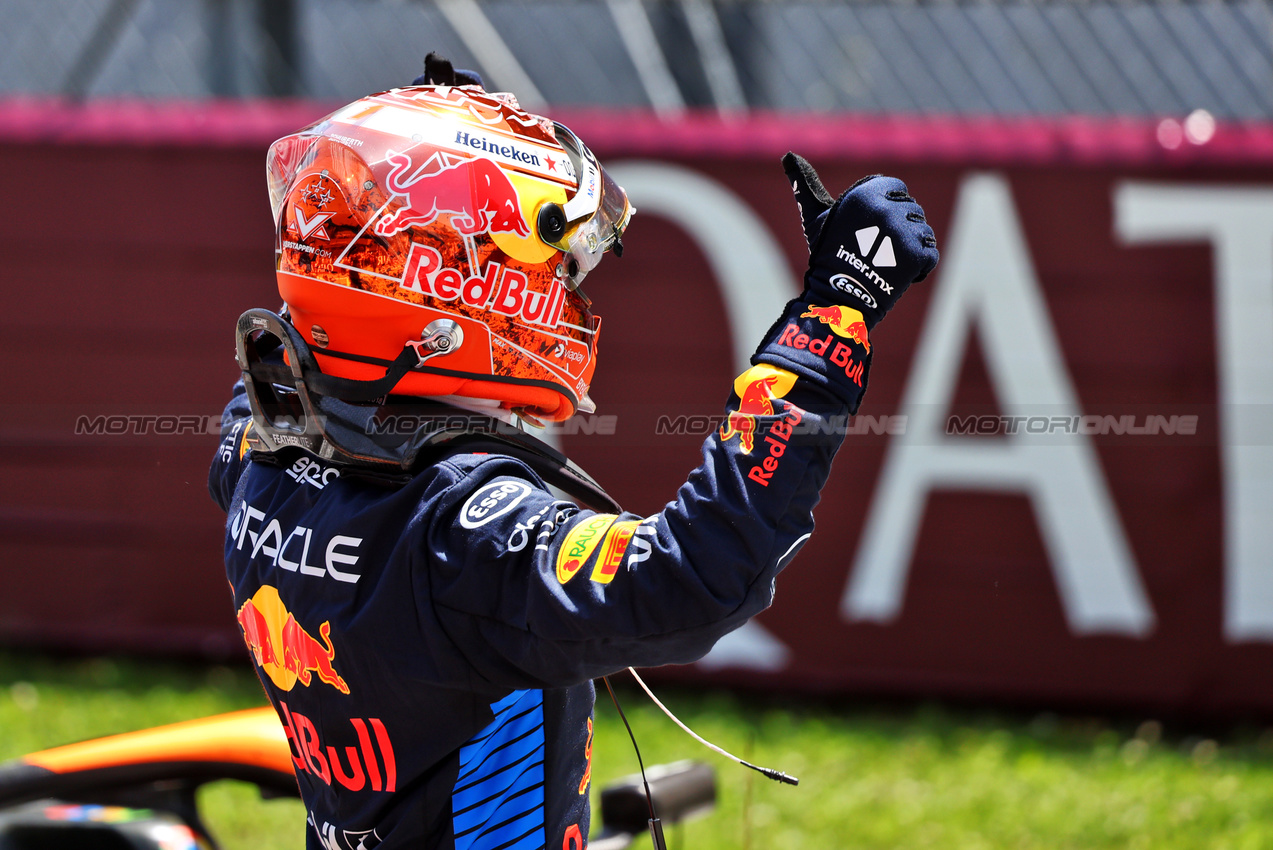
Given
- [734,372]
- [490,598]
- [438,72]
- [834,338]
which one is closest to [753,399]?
[834,338]

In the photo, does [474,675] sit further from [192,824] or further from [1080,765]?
[1080,765]

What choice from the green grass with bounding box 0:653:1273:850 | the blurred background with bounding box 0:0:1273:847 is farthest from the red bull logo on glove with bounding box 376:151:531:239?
the blurred background with bounding box 0:0:1273:847

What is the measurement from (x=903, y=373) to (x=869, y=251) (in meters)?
3.08

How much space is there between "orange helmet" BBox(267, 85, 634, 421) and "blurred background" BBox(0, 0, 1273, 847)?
8.21ft

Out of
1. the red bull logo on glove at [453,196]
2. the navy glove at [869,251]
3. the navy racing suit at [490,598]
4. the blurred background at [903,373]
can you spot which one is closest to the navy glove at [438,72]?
the red bull logo on glove at [453,196]

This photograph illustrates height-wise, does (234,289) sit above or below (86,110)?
below

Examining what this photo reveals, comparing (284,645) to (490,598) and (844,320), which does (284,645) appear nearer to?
(490,598)

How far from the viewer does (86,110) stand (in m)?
4.62

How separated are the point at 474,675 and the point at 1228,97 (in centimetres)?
461

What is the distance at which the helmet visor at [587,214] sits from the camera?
1.48 m

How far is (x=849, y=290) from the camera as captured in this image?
1.24m

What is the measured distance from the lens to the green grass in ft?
11.6

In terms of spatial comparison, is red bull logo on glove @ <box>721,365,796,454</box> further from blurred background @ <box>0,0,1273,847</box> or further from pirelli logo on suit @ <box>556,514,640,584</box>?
blurred background @ <box>0,0,1273,847</box>

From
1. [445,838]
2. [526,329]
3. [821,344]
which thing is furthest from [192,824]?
[821,344]
